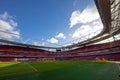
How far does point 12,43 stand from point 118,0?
1389 inches

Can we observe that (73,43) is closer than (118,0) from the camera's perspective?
No

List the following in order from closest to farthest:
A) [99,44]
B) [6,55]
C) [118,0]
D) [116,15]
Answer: [118,0] → [116,15] → [6,55] → [99,44]

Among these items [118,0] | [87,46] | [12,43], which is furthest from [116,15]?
[12,43]

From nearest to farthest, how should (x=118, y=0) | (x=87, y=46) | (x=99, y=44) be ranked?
(x=118, y=0)
(x=99, y=44)
(x=87, y=46)

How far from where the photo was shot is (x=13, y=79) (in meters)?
4.92

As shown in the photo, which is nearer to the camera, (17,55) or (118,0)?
(118,0)

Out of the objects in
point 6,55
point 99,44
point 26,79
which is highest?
point 99,44

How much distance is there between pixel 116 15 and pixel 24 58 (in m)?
29.0

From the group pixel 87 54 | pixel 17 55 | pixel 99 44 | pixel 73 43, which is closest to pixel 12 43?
pixel 17 55

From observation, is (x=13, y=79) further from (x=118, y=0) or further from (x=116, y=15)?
(x=116, y=15)

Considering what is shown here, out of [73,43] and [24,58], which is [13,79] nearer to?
[24,58]

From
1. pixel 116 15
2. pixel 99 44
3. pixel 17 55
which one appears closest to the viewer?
pixel 116 15

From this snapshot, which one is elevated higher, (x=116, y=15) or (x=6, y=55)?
(x=116, y=15)

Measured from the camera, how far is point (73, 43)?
47.7 metres
